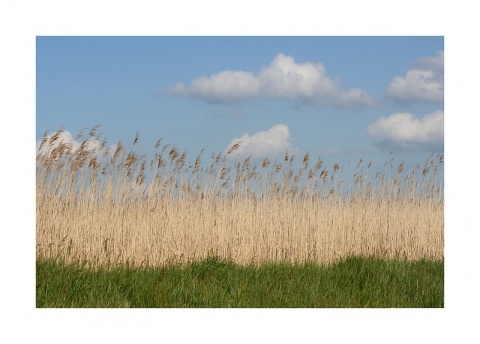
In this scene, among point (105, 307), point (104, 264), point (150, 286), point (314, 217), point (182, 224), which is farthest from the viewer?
point (314, 217)

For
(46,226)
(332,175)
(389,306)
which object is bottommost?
(389,306)

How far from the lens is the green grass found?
4.71 m

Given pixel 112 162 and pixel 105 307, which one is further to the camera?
pixel 112 162

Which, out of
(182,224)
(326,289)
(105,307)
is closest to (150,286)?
(105,307)

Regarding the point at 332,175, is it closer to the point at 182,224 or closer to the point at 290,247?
the point at 290,247

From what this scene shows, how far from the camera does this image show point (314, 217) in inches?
293

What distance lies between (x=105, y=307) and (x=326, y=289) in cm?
195

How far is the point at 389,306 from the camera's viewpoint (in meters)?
4.99

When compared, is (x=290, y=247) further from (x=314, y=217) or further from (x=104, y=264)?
(x=104, y=264)

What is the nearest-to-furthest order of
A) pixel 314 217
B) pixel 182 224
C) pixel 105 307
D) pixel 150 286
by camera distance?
pixel 105 307, pixel 150 286, pixel 182 224, pixel 314 217

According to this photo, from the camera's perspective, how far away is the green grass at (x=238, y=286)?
471cm

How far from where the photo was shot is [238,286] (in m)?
5.07
